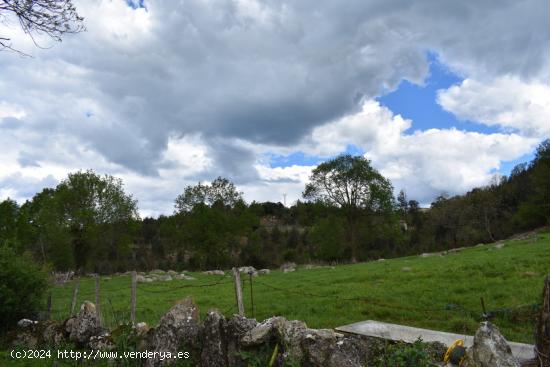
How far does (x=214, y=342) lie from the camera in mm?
8727

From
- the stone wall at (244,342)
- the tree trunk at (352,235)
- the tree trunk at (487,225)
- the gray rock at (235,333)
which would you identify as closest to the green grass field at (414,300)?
the stone wall at (244,342)

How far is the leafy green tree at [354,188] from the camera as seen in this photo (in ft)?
178

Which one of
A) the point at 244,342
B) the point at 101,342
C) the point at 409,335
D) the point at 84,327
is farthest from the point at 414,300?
the point at 84,327

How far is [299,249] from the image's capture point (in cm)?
8050

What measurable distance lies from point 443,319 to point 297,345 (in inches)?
236

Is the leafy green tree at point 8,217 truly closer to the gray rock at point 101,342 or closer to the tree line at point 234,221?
the tree line at point 234,221

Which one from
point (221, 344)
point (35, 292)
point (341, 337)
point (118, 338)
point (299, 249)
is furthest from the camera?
point (299, 249)

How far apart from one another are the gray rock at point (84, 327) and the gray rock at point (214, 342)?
4.12 meters

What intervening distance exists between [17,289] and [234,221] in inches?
1892

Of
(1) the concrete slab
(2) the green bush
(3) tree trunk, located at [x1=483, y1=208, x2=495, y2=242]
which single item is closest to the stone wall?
(1) the concrete slab

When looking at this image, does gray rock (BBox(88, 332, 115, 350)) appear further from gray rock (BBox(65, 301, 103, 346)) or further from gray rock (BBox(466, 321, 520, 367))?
gray rock (BBox(466, 321, 520, 367))

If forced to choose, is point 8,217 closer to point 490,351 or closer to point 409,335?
point 409,335

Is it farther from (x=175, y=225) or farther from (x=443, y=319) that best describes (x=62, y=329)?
(x=175, y=225)

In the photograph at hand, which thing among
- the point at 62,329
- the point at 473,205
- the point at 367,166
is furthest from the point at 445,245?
the point at 62,329
